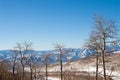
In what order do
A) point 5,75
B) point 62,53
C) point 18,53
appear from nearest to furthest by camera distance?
point 62,53
point 18,53
point 5,75

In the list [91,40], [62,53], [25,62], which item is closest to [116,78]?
[62,53]

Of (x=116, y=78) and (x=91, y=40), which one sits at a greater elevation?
(x=91, y=40)

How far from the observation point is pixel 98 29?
34562 mm

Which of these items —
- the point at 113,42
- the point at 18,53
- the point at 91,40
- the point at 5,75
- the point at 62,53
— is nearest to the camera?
the point at 113,42

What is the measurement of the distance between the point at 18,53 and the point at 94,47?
24.8 metres

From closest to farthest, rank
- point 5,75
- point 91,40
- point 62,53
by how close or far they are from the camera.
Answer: point 91,40
point 62,53
point 5,75

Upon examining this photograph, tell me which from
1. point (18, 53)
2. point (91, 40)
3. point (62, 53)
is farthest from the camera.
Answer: point (18, 53)

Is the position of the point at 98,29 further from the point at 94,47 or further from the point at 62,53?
the point at 62,53

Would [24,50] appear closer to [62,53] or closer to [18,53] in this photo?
[18,53]

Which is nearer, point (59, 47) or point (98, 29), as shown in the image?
point (98, 29)

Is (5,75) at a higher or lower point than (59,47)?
lower

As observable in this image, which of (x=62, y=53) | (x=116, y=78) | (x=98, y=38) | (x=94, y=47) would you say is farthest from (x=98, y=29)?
(x=116, y=78)

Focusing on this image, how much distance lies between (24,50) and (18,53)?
266 centimetres

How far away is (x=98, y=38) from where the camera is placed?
34.9 metres
